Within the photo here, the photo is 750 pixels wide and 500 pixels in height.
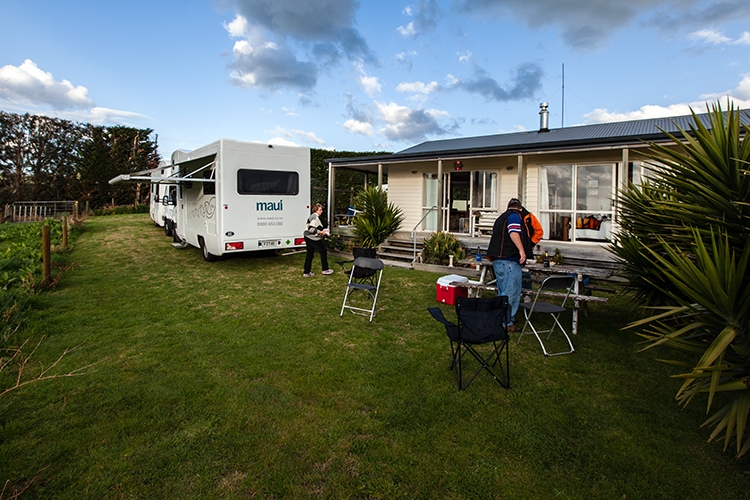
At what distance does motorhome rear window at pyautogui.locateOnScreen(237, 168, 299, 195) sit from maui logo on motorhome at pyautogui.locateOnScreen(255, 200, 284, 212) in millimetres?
247

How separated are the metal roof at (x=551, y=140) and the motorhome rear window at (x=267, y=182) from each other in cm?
392

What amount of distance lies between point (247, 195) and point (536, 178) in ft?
24.9

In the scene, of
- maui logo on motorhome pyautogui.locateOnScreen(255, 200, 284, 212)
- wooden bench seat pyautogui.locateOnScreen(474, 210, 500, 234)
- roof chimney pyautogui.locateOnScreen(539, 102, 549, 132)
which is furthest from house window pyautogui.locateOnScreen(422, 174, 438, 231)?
maui logo on motorhome pyautogui.locateOnScreen(255, 200, 284, 212)

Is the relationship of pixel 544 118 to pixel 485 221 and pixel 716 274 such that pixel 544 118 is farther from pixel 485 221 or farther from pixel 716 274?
pixel 716 274

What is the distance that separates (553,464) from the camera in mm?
2697

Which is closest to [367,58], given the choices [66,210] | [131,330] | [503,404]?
[131,330]

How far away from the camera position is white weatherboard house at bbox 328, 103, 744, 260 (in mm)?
9688

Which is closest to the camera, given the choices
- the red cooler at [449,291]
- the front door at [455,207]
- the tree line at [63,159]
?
the red cooler at [449,291]

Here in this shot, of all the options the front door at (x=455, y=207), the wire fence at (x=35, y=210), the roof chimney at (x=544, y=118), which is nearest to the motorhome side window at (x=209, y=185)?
the front door at (x=455, y=207)

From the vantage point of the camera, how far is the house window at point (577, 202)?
10172 millimetres

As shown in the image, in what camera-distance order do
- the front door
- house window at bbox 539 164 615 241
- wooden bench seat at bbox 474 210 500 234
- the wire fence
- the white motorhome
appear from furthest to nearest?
the wire fence
the front door
wooden bench seat at bbox 474 210 500 234
house window at bbox 539 164 615 241
the white motorhome

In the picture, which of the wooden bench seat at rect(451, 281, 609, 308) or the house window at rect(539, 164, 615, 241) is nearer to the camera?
the wooden bench seat at rect(451, 281, 609, 308)

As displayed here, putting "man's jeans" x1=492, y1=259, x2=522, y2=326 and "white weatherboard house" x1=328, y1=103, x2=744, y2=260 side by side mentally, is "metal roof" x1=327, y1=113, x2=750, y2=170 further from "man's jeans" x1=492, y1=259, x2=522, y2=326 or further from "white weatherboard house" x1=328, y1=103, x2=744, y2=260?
"man's jeans" x1=492, y1=259, x2=522, y2=326

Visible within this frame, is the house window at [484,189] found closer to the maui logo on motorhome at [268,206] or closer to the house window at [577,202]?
the house window at [577,202]
